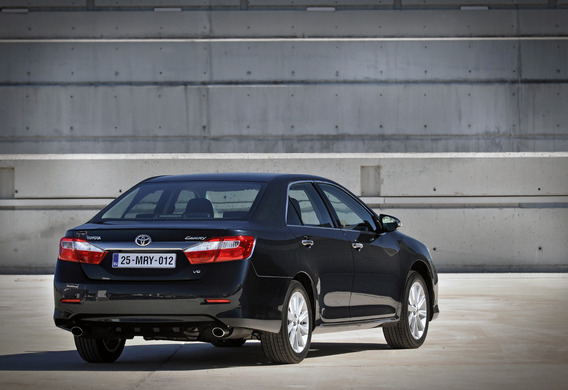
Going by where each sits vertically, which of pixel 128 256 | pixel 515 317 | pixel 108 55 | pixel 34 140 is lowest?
pixel 515 317

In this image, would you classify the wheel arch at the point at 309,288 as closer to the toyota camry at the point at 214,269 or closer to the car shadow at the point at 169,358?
the toyota camry at the point at 214,269

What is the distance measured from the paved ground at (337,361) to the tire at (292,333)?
103 millimetres

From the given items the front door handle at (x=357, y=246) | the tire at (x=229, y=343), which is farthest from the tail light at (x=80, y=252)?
the front door handle at (x=357, y=246)

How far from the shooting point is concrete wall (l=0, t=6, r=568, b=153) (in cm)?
2366

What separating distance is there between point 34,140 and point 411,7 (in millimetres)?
7178

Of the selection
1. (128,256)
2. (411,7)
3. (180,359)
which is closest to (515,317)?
(180,359)

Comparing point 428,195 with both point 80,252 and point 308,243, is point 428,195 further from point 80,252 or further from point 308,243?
point 80,252

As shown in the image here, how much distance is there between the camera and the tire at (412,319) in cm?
1115

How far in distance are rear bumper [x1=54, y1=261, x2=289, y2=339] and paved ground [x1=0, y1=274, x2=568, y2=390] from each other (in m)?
0.33

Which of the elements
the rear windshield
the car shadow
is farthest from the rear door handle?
the car shadow

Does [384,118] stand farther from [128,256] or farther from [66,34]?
[128,256]

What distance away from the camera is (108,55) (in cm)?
2389

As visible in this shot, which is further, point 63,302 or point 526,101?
point 526,101

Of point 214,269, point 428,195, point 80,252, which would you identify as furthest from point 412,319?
point 428,195
